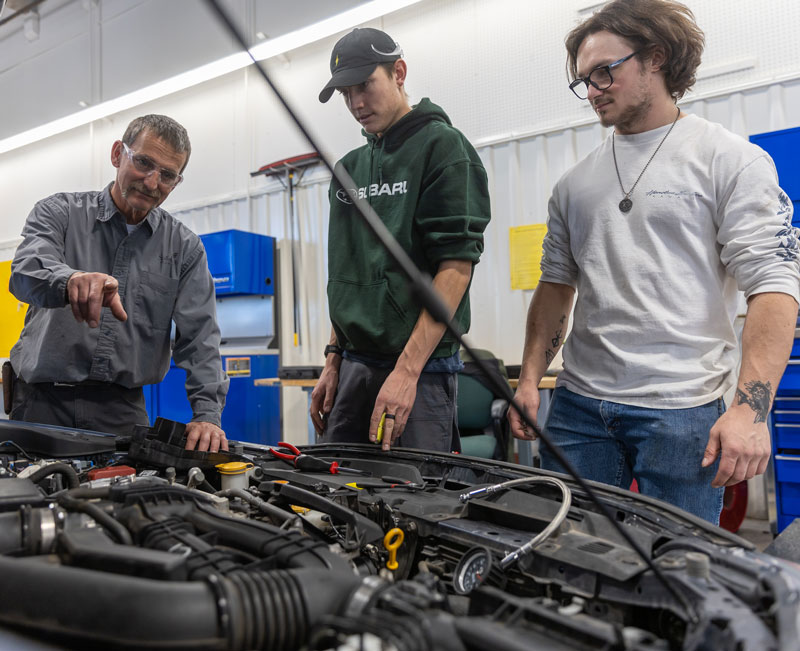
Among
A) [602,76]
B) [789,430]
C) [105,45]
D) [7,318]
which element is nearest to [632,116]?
[602,76]

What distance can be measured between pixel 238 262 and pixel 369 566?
14.8ft

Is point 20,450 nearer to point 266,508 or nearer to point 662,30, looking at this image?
point 266,508

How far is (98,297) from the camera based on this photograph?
139cm

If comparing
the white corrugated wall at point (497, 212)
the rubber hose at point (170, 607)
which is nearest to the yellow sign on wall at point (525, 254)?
the white corrugated wall at point (497, 212)

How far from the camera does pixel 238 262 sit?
16.7ft

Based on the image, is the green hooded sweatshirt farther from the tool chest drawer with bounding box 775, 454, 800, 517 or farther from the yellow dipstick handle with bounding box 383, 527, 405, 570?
the tool chest drawer with bounding box 775, 454, 800, 517

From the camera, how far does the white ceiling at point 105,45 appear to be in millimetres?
5305

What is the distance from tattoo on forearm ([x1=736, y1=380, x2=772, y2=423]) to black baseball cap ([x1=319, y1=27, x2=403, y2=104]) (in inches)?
48.0

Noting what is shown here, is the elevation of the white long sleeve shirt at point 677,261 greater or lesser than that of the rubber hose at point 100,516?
greater

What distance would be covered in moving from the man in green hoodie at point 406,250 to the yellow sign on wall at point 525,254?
8.43 ft

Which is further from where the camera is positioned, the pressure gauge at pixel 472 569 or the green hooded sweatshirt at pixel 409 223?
the green hooded sweatshirt at pixel 409 223

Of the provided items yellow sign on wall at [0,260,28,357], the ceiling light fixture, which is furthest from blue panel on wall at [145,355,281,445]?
yellow sign on wall at [0,260,28,357]

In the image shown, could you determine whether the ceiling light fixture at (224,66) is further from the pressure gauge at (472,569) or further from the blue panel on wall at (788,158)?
the pressure gauge at (472,569)

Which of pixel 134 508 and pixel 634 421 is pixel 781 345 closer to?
pixel 634 421
